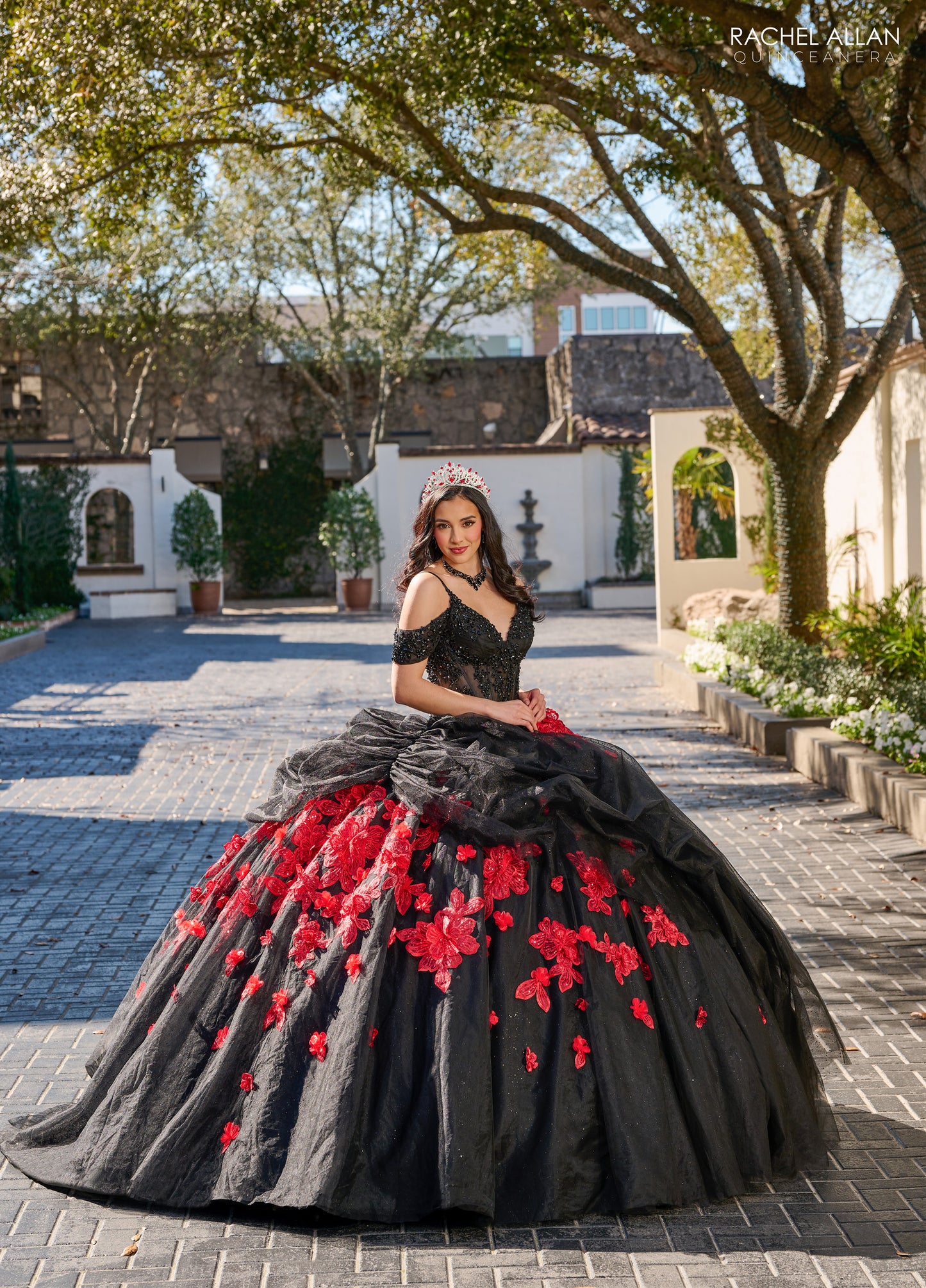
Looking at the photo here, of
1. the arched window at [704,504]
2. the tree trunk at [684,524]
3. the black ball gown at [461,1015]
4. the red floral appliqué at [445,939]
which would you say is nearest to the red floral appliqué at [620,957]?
the black ball gown at [461,1015]

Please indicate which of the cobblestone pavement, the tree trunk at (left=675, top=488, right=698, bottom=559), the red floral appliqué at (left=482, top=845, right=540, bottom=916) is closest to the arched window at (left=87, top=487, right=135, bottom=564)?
the tree trunk at (left=675, top=488, right=698, bottom=559)

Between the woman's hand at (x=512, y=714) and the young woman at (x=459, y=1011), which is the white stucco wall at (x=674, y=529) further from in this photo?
the young woman at (x=459, y=1011)

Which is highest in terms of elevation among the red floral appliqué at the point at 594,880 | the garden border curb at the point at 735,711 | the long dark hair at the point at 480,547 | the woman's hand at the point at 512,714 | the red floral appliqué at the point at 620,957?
the long dark hair at the point at 480,547

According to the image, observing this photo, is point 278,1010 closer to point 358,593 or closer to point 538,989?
point 538,989

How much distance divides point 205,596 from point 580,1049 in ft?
76.5

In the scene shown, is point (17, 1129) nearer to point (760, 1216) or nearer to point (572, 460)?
point (760, 1216)

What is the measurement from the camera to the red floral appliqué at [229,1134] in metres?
3.00

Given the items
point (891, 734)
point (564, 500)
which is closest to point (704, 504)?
point (564, 500)

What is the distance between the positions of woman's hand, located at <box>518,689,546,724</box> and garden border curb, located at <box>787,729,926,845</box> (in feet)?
12.2

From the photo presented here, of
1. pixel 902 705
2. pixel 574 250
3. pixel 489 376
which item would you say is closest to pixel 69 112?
pixel 574 250

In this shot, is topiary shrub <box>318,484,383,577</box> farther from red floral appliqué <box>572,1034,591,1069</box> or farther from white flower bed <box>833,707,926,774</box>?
red floral appliqué <box>572,1034,591,1069</box>

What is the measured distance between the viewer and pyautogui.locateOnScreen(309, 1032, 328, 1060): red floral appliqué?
2969 mm

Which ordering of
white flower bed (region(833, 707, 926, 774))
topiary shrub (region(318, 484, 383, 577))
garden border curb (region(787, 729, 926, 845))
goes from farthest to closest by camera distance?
topiary shrub (region(318, 484, 383, 577))
white flower bed (region(833, 707, 926, 774))
garden border curb (region(787, 729, 926, 845))

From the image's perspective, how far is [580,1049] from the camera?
2.97 m
